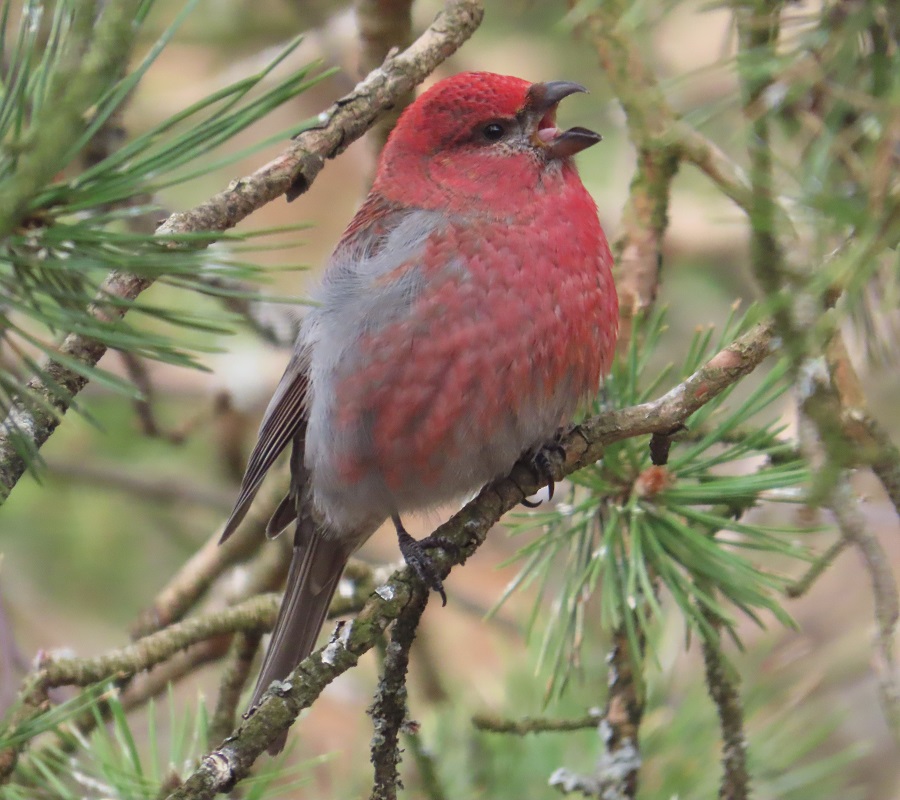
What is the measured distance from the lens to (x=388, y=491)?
10.1 ft

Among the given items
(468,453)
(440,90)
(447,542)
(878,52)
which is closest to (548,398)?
(468,453)

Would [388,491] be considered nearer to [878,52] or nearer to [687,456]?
[687,456]

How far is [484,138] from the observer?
10.0 ft

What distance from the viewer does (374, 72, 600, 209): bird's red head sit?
299 centimetres

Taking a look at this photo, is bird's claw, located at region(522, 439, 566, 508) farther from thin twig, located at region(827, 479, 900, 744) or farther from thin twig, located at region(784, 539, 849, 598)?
thin twig, located at region(827, 479, 900, 744)

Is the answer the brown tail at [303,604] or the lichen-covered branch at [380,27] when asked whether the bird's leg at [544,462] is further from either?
the lichen-covered branch at [380,27]

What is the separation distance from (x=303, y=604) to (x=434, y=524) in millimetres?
469

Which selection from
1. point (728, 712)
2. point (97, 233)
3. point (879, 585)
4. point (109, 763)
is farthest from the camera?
point (728, 712)

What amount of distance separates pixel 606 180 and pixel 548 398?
3605 mm

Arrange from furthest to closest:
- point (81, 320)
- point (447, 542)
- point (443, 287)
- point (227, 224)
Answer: point (443, 287), point (447, 542), point (227, 224), point (81, 320)

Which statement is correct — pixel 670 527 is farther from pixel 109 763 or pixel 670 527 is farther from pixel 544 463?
pixel 109 763

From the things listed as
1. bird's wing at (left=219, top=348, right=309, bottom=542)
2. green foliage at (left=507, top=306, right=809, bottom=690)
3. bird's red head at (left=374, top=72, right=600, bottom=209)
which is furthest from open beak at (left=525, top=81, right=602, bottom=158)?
bird's wing at (left=219, top=348, right=309, bottom=542)

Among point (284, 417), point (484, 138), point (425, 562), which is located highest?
point (484, 138)

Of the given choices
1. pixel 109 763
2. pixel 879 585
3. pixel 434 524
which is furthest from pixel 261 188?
pixel 434 524
